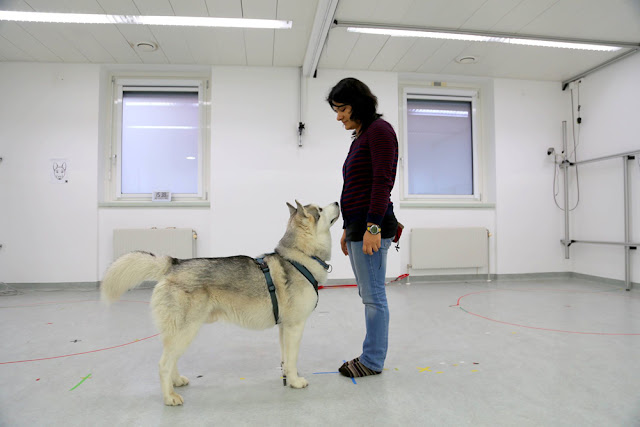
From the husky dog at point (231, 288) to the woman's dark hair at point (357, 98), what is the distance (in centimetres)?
58

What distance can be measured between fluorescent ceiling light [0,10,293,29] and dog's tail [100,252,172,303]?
3095mm

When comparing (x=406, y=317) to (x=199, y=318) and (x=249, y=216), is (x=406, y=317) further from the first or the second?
(x=249, y=216)

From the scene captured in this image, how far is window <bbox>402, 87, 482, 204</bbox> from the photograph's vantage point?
17.9ft

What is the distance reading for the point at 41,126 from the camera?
15.2 feet

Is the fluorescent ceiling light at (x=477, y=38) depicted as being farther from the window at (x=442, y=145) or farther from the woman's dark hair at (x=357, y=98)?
the woman's dark hair at (x=357, y=98)

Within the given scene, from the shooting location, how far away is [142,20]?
12.1 ft

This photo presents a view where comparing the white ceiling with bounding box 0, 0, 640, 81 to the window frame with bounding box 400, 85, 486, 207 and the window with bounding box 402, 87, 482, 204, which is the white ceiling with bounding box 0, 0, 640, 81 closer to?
the window frame with bounding box 400, 85, 486, 207

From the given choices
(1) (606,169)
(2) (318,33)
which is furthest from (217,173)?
(1) (606,169)

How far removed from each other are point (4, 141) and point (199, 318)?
16.1 feet

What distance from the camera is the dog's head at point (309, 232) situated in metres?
1.85

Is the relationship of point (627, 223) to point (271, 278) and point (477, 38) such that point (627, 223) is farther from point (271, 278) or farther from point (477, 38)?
point (271, 278)

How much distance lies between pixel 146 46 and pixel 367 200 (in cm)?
394

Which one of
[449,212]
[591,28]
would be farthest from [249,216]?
[591,28]

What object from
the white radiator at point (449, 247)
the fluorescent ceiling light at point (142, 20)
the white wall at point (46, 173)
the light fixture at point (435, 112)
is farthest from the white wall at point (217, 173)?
the fluorescent ceiling light at point (142, 20)
